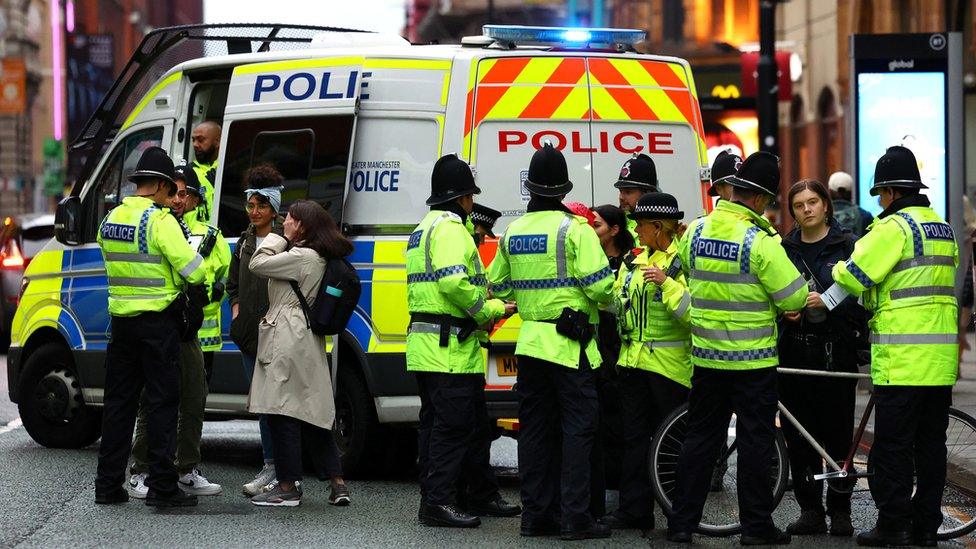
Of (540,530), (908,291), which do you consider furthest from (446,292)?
(908,291)

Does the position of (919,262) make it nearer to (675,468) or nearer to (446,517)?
(675,468)

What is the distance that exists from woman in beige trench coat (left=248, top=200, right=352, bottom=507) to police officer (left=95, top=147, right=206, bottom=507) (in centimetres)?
41

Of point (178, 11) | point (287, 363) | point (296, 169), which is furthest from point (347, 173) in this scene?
point (178, 11)

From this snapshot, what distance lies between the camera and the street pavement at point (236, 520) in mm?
8258

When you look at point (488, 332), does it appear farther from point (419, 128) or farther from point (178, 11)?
point (178, 11)

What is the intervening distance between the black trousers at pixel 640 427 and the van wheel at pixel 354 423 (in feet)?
6.68

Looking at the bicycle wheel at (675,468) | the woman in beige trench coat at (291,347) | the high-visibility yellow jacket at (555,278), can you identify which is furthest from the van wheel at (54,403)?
Answer: the bicycle wheel at (675,468)

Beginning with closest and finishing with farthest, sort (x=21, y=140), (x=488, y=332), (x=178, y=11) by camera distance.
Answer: (x=488, y=332) < (x=21, y=140) < (x=178, y=11)

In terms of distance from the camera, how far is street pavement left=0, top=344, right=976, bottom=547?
826 cm

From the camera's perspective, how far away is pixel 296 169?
10.4 meters

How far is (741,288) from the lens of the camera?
7.88 metres

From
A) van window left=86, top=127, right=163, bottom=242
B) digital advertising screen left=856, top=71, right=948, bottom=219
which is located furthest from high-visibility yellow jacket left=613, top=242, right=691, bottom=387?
digital advertising screen left=856, top=71, right=948, bottom=219

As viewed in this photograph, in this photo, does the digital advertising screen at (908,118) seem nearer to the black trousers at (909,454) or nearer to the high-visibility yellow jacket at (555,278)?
the black trousers at (909,454)

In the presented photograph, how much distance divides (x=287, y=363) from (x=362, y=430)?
1136 mm
